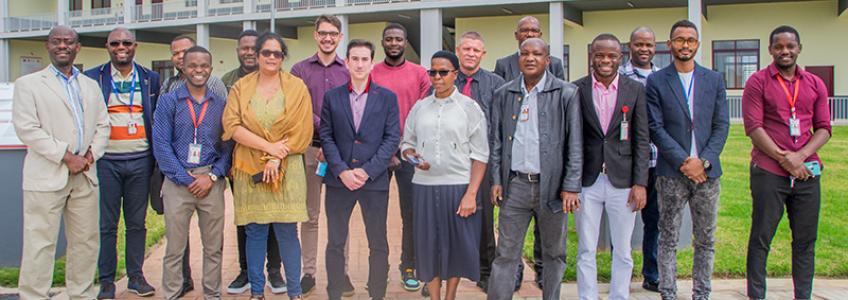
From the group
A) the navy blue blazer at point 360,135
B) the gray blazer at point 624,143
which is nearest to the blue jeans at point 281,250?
the navy blue blazer at point 360,135

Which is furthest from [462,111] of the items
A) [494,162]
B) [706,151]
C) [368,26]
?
[368,26]

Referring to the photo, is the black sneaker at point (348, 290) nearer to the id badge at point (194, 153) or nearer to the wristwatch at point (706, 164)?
the id badge at point (194, 153)

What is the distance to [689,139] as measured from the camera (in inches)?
200

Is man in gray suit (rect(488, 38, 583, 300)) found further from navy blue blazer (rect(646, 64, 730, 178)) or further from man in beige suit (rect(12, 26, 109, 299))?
man in beige suit (rect(12, 26, 109, 299))

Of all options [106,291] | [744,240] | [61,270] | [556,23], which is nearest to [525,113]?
[106,291]

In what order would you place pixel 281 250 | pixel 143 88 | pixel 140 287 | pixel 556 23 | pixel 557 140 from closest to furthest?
pixel 557 140 < pixel 281 250 < pixel 143 88 < pixel 140 287 < pixel 556 23

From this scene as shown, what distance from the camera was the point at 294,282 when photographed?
525 cm

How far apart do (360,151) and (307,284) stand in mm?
1345

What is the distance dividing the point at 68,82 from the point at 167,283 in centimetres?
165

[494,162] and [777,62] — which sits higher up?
[777,62]

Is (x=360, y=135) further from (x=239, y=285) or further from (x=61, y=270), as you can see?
(x=61, y=270)

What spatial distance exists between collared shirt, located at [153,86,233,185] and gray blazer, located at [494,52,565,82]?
2345 millimetres

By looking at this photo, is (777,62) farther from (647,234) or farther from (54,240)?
(54,240)

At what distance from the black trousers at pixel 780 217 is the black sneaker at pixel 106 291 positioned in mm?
4885
